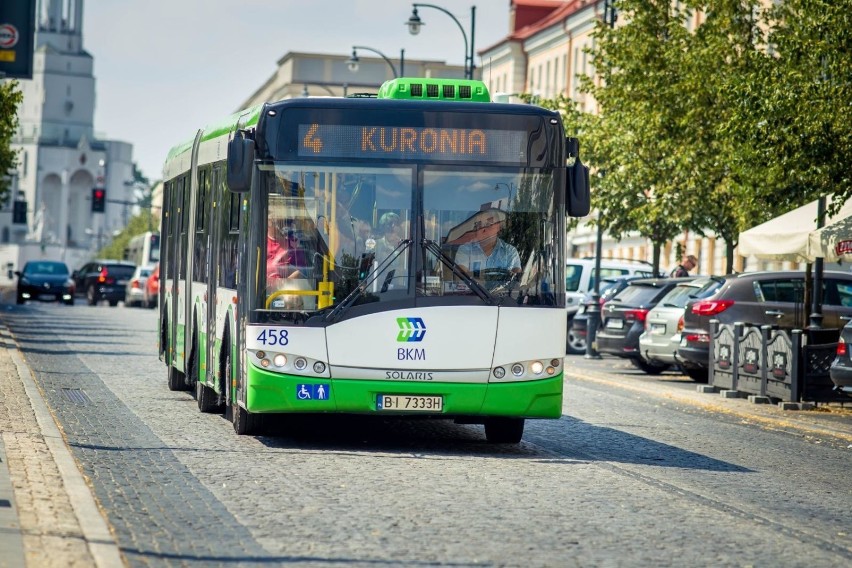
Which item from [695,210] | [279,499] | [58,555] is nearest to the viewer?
[58,555]

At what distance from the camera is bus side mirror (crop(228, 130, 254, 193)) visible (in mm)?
13836

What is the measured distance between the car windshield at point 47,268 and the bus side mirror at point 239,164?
54.8 m

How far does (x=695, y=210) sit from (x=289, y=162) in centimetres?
2433

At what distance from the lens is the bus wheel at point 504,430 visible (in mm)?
15195

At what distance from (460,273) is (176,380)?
7.48 m

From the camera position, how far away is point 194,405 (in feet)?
62.0

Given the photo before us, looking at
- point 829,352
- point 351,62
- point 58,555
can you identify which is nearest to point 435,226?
point 58,555

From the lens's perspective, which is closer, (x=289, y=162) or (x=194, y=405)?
(x=289, y=162)

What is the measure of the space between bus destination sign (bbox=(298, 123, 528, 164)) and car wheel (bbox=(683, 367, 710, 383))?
1397 centimetres

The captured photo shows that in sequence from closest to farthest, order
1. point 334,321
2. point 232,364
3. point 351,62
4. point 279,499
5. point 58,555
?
1. point 58,555
2. point 279,499
3. point 334,321
4. point 232,364
5. point 351,62

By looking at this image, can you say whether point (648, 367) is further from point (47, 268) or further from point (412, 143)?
point (47, 268)

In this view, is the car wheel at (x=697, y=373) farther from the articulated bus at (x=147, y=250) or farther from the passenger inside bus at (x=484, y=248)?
the articulated bus at (x=147, y=250)

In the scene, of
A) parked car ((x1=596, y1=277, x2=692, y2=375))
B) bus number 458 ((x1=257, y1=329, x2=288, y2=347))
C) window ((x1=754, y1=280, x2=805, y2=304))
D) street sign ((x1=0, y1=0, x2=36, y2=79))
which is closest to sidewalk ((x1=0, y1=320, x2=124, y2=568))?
bus number 458 ((x1=257, y1=329, x2=288, y2=347))

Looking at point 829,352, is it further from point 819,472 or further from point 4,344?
point 4,344
